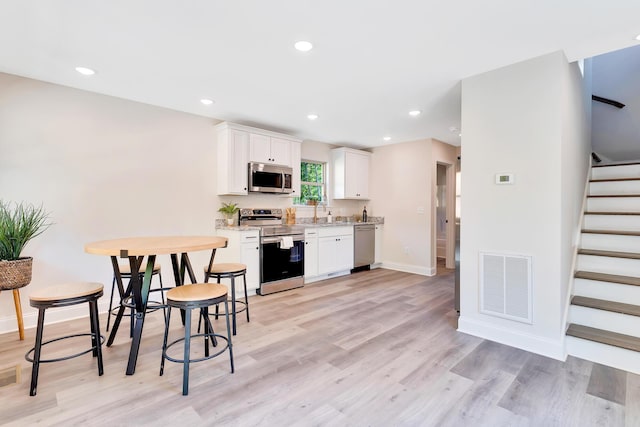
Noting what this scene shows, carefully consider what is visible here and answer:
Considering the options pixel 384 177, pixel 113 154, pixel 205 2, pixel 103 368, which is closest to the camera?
pixel 205 2

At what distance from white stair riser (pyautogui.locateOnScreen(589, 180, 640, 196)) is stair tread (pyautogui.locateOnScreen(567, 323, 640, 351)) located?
203 centimetres

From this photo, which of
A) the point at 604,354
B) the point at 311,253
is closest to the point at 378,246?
the point at 311,253

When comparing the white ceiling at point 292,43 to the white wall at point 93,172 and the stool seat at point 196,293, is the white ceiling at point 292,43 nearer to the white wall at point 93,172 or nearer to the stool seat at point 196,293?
the white wall at point 93,172

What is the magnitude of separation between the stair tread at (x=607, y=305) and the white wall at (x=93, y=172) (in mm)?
4063

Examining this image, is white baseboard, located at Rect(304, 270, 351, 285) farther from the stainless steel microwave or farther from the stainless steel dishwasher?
the stainless steel microwave

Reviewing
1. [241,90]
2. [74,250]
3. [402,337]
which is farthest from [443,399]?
[74,250]

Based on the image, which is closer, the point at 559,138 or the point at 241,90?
the point at 559,138

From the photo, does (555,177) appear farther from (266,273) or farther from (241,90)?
(266,273)

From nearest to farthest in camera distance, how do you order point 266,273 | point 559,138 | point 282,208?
point 559,138
point 266,273
point 282,208

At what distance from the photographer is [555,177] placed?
2508 millimetres

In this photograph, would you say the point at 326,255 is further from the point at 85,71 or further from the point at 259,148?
the point at 85,71

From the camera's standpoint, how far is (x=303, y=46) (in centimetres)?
246

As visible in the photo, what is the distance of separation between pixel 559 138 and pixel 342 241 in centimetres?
344

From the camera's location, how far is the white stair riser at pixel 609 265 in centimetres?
279
